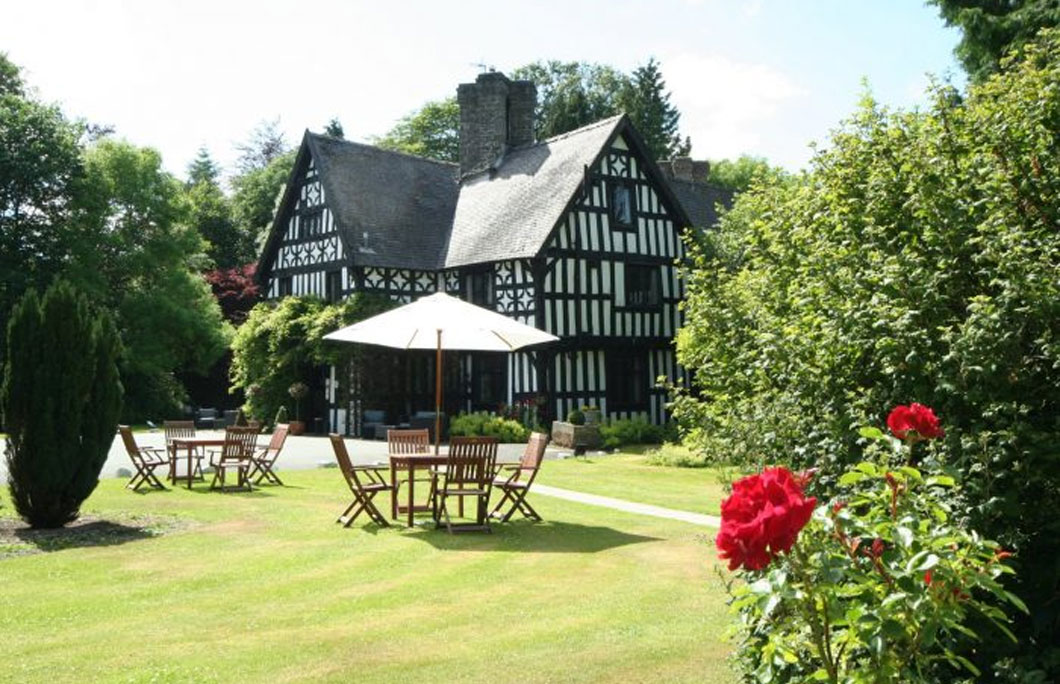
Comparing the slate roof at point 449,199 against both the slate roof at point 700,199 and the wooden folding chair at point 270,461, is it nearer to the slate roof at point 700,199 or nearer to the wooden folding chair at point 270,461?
the slate roof at point 700,199

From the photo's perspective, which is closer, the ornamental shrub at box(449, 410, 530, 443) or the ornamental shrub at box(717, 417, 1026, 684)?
the ornamental shrub at box(717, 417, 1026, 684)

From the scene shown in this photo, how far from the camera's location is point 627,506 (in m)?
13.0

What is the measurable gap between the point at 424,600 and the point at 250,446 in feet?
26.9

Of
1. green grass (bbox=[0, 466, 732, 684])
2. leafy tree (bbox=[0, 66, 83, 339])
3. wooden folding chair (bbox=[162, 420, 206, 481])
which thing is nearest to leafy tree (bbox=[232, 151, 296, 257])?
leafy tree (bbox=[0, 66, 83, 339])

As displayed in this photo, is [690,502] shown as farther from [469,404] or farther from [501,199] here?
[501,199]

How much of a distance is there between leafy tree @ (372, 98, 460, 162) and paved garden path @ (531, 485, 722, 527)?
1605 inches

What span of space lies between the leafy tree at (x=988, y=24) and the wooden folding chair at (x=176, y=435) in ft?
48.0

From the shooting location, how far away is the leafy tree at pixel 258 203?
51500mm

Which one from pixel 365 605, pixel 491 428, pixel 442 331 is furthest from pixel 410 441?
pixel 491 428

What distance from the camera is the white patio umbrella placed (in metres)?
11.6

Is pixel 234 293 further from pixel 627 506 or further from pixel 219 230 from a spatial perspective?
pixel 627 506

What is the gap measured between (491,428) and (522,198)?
23.1 ft

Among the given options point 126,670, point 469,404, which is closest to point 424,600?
point 126,670

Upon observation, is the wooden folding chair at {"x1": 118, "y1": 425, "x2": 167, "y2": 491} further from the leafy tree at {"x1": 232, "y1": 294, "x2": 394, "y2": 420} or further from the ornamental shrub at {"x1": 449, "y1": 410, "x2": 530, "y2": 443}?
the leafy tree at {"x1": 232, "y1": 294, "x2": 394, "y2": 420}
